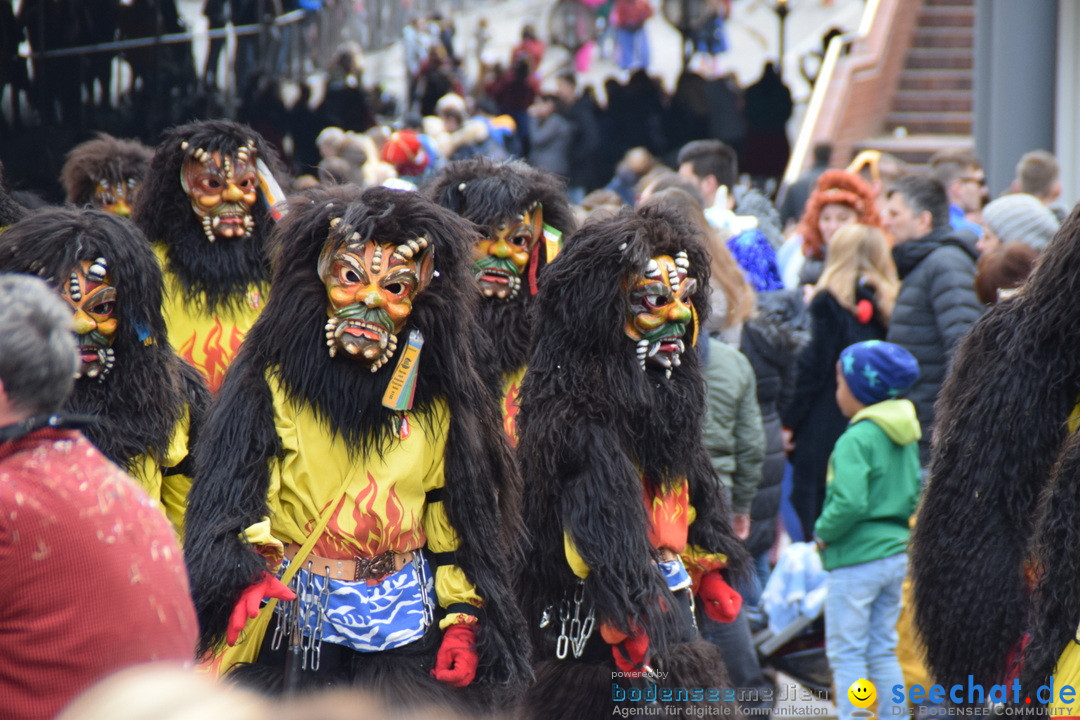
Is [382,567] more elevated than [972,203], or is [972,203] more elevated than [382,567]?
[382,567]

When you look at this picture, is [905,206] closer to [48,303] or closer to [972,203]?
[972,203]

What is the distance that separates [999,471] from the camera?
11.7 ft

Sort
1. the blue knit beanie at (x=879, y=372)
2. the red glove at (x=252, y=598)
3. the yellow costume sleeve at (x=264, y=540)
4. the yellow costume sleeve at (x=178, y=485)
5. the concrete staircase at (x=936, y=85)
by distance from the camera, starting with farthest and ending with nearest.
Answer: the concrete staircase at (x=936, y=85), the blue knit beanie at (x=879, y=372), the yellow costume sleeve at (x=178, y=485), the yellow costume sleeve at (x=264, y=540), the red glove at (x=252, y=598)

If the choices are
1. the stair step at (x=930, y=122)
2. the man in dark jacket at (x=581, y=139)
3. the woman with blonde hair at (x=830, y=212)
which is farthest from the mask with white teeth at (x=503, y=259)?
the stair step at (x=930, y=122)

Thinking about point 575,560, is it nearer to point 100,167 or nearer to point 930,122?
point 100,167

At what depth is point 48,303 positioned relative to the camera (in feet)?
8.80

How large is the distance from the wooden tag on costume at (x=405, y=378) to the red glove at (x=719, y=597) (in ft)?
3.90

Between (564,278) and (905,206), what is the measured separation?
12.1 feet

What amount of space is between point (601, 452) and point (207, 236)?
2.24 m

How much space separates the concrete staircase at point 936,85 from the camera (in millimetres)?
17219

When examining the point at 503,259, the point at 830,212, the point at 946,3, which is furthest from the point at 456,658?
the point at 946,3

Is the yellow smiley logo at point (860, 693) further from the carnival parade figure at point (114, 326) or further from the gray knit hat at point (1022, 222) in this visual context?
the carnival parade figure at point (114, 326)

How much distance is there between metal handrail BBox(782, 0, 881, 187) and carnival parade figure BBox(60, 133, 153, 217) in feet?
30.4

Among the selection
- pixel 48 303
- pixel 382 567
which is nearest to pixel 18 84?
pixel 382 567
